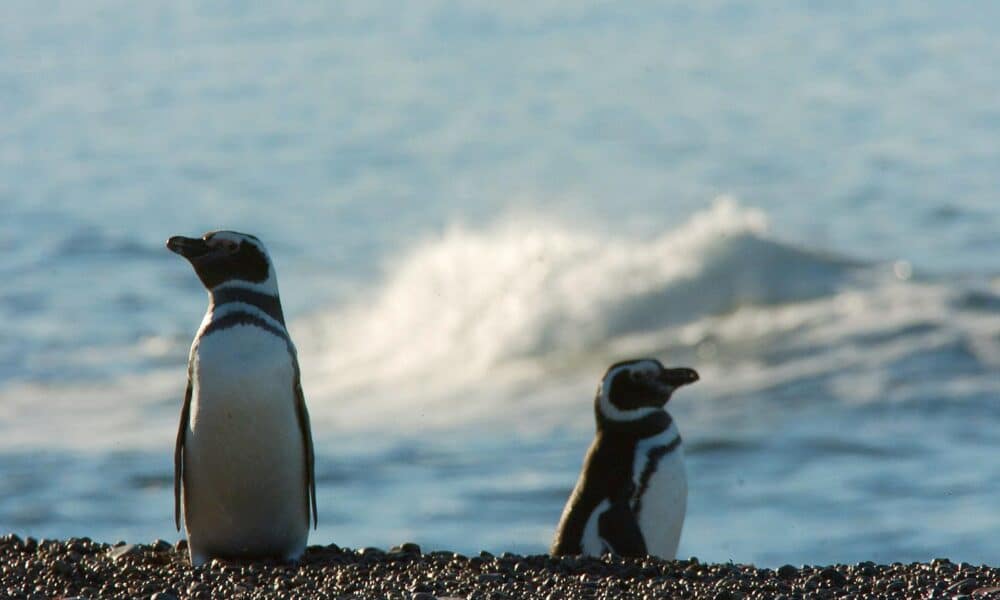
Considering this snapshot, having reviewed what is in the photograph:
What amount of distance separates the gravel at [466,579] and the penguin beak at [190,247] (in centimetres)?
100

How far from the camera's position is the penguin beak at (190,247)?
21.2 ft

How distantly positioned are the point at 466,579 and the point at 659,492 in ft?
7.34

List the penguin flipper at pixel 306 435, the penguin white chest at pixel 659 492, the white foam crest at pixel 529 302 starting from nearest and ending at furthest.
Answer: the penguin flipper at pixel 306 435, the penguin white chest at pixel 659 492, the white foam crest at pixel 529 302

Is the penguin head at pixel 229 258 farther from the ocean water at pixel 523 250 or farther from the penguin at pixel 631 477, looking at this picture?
the ocean water at pixel 523 250

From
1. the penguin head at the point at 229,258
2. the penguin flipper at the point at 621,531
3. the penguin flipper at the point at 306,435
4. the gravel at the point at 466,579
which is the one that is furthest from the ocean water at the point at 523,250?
the penguin head at the point at 229,258

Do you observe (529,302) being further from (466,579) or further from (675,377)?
(466,579)

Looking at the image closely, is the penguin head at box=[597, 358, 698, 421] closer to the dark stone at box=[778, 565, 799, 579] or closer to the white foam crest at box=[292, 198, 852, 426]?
the dark stone at box=[778, 565, 799, 579]

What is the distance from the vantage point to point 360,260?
20.0 meters

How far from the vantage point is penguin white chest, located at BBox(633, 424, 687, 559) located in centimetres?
780

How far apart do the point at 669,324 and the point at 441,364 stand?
2.01m

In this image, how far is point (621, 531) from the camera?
24.9 ft

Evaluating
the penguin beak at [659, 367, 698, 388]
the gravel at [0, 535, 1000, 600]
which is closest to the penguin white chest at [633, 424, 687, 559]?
the penguin beak at [659, 367, 698, 388]

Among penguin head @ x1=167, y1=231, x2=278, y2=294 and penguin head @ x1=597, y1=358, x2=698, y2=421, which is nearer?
penguin head @ x1=167, y1=231, x2=278, y2=294

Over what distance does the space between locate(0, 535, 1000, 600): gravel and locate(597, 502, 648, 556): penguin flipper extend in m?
1.36
